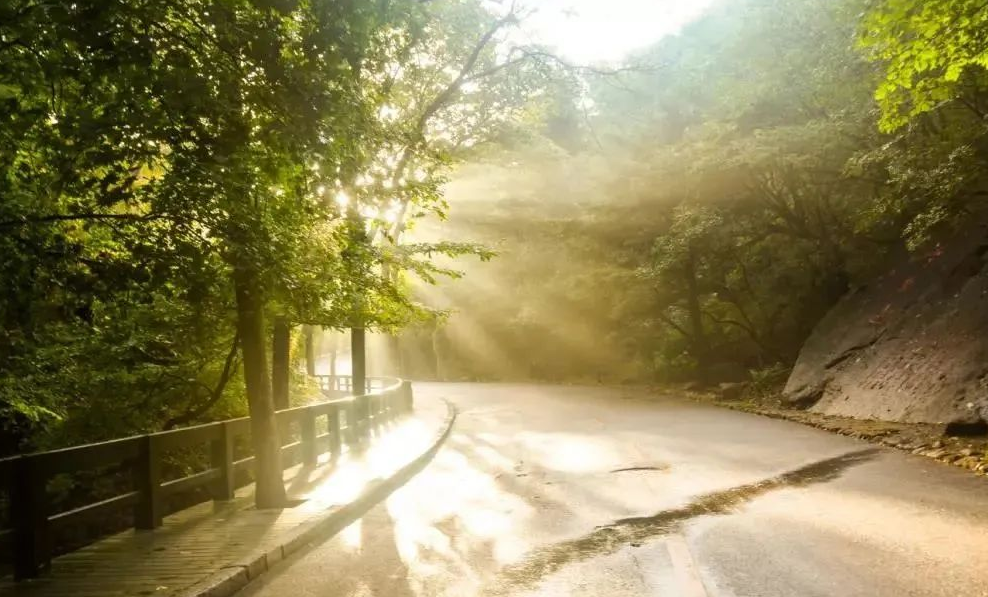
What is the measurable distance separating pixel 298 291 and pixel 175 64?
11.7 feet

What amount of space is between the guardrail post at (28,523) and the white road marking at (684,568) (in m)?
5.51

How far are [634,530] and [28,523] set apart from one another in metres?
5.73

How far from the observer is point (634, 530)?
7.48m

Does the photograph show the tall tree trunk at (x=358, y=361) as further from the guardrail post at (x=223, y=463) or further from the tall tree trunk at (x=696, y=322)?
the tall tree trunk at (x=696, y=322)

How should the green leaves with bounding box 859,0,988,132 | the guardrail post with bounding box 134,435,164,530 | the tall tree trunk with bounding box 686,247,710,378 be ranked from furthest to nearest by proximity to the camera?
the tall tree trunk with bounding box 686,247,710,378
the green leaves with bounding box 859,0,988,132
the guardrail post with bounding box 134,435,164,530

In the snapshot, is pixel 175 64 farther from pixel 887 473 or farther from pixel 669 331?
pixel 669 331

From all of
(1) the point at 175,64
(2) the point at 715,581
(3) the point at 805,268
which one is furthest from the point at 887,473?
(3) the point at 805,268

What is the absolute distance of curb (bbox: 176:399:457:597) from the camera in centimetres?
594

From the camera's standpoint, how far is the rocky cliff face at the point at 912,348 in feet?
44.1

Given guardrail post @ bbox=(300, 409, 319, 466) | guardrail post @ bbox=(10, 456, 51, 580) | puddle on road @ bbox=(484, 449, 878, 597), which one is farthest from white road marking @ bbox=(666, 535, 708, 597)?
guardrail post @ bbox=(300, 409, 319, 466)

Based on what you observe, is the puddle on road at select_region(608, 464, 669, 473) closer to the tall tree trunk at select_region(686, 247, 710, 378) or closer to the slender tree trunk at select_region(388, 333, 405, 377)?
the tall tree trunk at select_region(686, 247, 710, 378)

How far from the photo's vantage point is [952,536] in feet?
21.7

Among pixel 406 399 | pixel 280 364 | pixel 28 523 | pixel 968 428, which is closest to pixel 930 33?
pixel 968 428

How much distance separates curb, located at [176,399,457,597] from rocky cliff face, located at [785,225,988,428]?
937 cm
